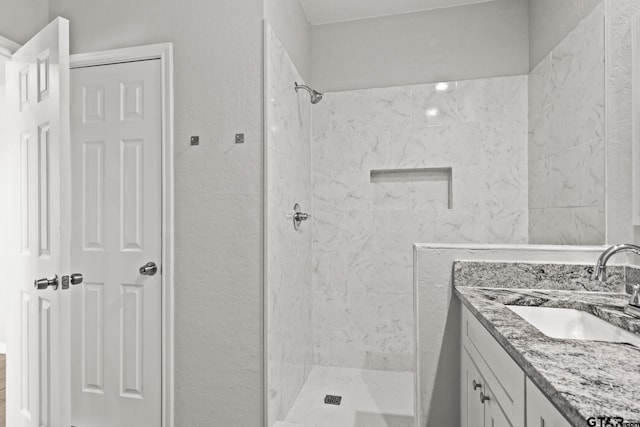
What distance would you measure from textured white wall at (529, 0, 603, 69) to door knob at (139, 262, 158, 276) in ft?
8.58

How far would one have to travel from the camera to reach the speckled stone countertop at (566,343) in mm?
607

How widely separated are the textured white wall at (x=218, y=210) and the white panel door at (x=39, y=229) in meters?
Result: 0.51

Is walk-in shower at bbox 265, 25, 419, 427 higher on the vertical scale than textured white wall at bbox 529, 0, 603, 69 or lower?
lower

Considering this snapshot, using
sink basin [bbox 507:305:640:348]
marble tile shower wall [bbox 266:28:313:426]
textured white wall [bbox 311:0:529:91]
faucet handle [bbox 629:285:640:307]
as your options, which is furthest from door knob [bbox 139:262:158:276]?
faucet handle [bbox 629:285:640:307]

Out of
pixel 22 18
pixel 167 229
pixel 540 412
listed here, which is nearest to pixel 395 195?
pixel 167 229

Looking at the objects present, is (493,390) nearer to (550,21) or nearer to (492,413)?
(492,413)

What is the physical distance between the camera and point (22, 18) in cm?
203

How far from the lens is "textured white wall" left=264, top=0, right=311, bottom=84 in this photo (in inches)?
78.3

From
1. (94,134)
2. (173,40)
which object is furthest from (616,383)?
(94,134)

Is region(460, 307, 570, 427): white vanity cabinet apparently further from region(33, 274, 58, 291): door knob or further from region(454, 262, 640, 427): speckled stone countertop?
region(33, 274, 58, 291): door knob

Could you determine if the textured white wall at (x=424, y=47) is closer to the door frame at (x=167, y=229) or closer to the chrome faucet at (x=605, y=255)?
the door frame at (x=167, y=229)

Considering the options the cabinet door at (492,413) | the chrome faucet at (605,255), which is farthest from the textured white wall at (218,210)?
the chrome faucet at (605,255)

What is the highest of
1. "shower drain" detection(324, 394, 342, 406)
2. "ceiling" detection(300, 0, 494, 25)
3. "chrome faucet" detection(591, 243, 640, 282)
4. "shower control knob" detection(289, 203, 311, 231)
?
"ceiling" detection(300, 0, 494, 25)

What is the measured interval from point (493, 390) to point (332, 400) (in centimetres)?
148
